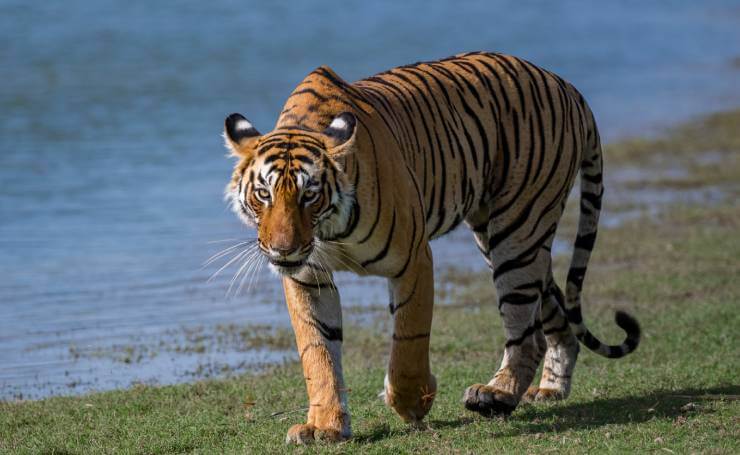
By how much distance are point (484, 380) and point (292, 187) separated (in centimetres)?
243

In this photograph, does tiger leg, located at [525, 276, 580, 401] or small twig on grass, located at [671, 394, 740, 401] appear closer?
small twig on grass, located at [671, 394, 740, 401]

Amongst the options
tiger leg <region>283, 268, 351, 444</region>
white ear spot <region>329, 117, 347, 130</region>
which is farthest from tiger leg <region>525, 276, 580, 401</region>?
white ear spot <region>329, 117, 347, 130</region>

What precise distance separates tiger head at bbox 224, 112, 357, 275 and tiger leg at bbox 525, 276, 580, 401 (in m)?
1.88

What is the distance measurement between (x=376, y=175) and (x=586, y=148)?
191cm

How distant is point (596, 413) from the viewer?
237 inches

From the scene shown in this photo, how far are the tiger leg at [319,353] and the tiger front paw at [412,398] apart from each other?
0.25 m

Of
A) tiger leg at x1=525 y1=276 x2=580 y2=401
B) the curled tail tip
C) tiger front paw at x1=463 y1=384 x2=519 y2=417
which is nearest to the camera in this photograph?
tiger front paw at x1=463 y1=384 x2=519 y2=417

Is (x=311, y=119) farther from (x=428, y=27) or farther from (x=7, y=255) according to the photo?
(x=428, y=27)

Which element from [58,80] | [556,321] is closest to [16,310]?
[556,321]

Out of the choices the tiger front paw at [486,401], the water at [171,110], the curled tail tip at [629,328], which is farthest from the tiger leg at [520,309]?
the water at [171,110]

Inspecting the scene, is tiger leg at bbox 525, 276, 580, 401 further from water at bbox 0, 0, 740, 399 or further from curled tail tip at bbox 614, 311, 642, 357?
water at bbox 0, 0, 740, 399

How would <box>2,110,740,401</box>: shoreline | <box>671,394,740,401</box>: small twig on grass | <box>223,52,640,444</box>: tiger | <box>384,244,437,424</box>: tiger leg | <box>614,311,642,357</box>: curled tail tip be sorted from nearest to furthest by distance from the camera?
<box>223,52,640,444</box>: tiger < <box>384,244,437,424</box>: tiger leg < <box>671,394,740,401</box>: small twig on grass < <box>614,311,642,357</box>: curled tail tip < <box>2,110,740,401</box>: shoreline

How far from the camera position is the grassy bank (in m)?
5.49

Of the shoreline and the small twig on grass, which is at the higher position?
the shoreline
